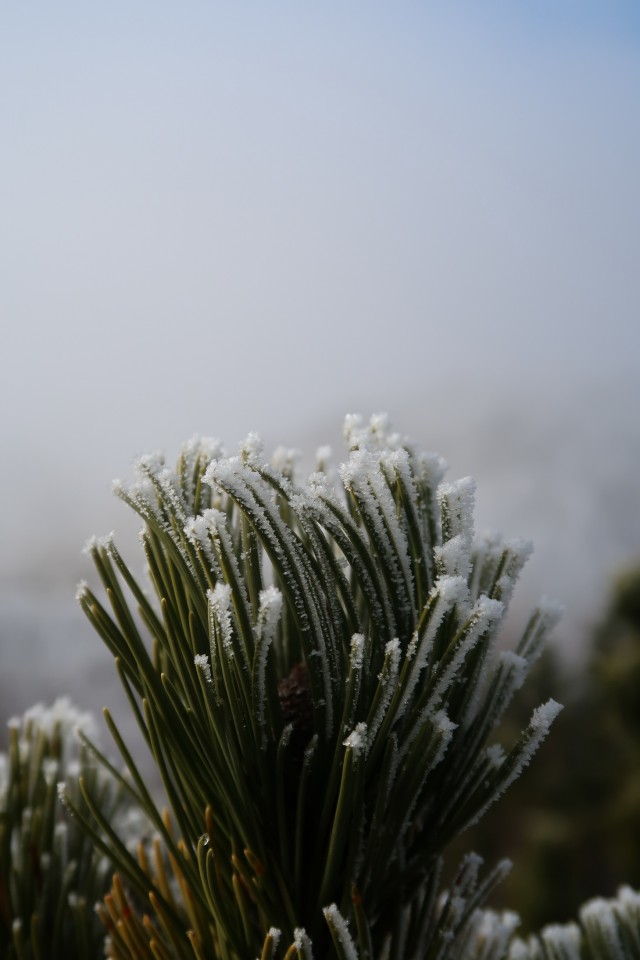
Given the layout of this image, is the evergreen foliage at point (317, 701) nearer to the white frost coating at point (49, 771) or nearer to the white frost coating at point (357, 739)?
the white frost coating at point (357, 739)

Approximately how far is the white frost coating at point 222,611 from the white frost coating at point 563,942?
0.23m

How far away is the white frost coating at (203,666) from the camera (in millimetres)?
270

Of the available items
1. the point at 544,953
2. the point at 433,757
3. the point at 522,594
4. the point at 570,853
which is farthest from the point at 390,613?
the point at 522,594

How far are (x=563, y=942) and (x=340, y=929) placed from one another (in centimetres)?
17

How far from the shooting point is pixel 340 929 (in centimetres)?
26

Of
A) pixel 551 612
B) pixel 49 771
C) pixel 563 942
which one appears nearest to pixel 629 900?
pixel 563 942

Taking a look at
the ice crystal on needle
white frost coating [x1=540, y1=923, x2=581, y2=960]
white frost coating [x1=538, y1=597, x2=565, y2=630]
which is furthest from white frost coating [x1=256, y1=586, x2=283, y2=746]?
white frost coating [x1=540, y1=923, x2=581, y2=960]

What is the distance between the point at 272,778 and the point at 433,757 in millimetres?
52

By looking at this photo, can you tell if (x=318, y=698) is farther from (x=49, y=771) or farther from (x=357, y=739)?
(x=49, y=771)

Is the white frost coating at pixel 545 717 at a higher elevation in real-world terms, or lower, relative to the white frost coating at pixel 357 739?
lower

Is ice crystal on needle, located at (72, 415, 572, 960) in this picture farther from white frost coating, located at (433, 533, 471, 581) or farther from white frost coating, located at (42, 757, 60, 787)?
white frost coating, located at (42, 757, 60, 787)

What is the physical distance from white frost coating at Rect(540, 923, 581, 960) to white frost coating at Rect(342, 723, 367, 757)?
19cm

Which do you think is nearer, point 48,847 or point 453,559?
point 453,559

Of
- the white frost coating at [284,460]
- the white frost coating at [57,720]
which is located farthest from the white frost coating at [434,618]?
the white frost coating at [57,720]
